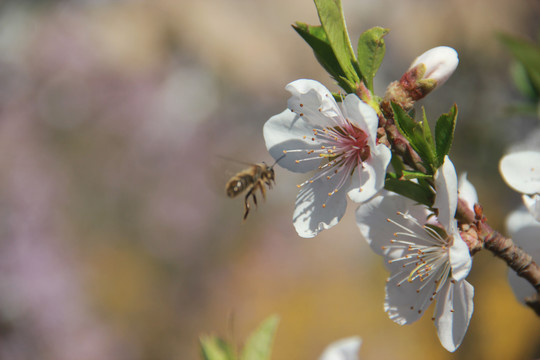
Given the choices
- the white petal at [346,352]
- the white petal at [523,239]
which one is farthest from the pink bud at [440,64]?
the white petal at [346,352]

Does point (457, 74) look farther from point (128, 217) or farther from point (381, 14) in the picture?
point (128, 217)

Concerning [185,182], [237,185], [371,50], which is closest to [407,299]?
[371,50]

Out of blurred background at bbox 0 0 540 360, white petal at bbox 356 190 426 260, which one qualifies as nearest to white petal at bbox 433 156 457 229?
white petal at bbox 356 190 426 260

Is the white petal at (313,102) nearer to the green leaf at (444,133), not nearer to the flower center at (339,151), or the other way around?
the flower center at (339,151)

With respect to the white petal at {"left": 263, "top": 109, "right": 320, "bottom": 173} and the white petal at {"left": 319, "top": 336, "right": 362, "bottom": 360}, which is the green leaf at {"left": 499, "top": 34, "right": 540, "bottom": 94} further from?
the white petal at {"left": 319, "top": 336, "right": 362, "bottom": 360}

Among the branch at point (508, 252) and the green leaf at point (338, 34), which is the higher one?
the green leaf at point (338, 34)

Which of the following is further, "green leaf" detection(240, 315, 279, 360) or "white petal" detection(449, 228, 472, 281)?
"green leaf" detection(240, 315, 279, 360)
